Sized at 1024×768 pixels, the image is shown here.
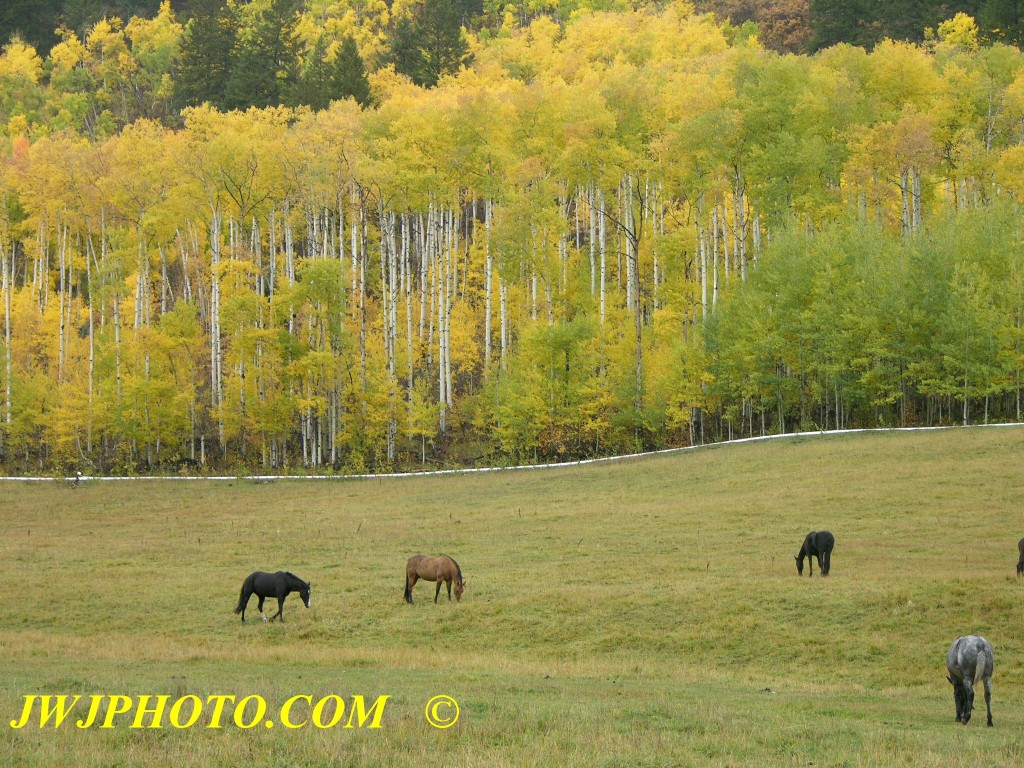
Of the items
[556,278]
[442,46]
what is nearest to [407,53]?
[442,46]

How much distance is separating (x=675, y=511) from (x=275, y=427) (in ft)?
99.0

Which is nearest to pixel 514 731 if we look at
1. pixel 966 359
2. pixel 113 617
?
pixel 113 617

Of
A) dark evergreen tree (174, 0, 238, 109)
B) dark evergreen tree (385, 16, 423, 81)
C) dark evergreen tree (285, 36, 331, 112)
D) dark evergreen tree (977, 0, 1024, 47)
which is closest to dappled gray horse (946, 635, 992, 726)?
dark evergreen tree (285, 36, 331, 112)

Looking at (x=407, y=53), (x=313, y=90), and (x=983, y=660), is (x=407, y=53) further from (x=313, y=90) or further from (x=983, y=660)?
(x=983, y=660)

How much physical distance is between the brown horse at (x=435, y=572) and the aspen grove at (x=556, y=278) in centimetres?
3161

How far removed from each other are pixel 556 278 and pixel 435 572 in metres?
40.2

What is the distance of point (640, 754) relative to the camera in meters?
12.0

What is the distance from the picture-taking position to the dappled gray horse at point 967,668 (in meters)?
15.1

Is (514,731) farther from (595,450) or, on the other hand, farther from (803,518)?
(595,450)

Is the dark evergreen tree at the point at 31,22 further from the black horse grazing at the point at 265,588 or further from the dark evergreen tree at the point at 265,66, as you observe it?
the black horse grazing at the point at 265,588

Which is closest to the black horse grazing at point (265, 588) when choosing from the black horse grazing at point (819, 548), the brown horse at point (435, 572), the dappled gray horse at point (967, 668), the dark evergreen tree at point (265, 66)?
the brown horse at point (435, 572)

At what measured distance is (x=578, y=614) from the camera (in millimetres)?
24672

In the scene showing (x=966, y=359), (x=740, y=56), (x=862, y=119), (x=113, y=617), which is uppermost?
(x=740, y=56)

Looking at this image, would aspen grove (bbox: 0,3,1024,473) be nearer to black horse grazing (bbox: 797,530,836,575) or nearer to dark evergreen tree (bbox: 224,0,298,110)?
black horse grazing (bbox: 797,530,836,575)
